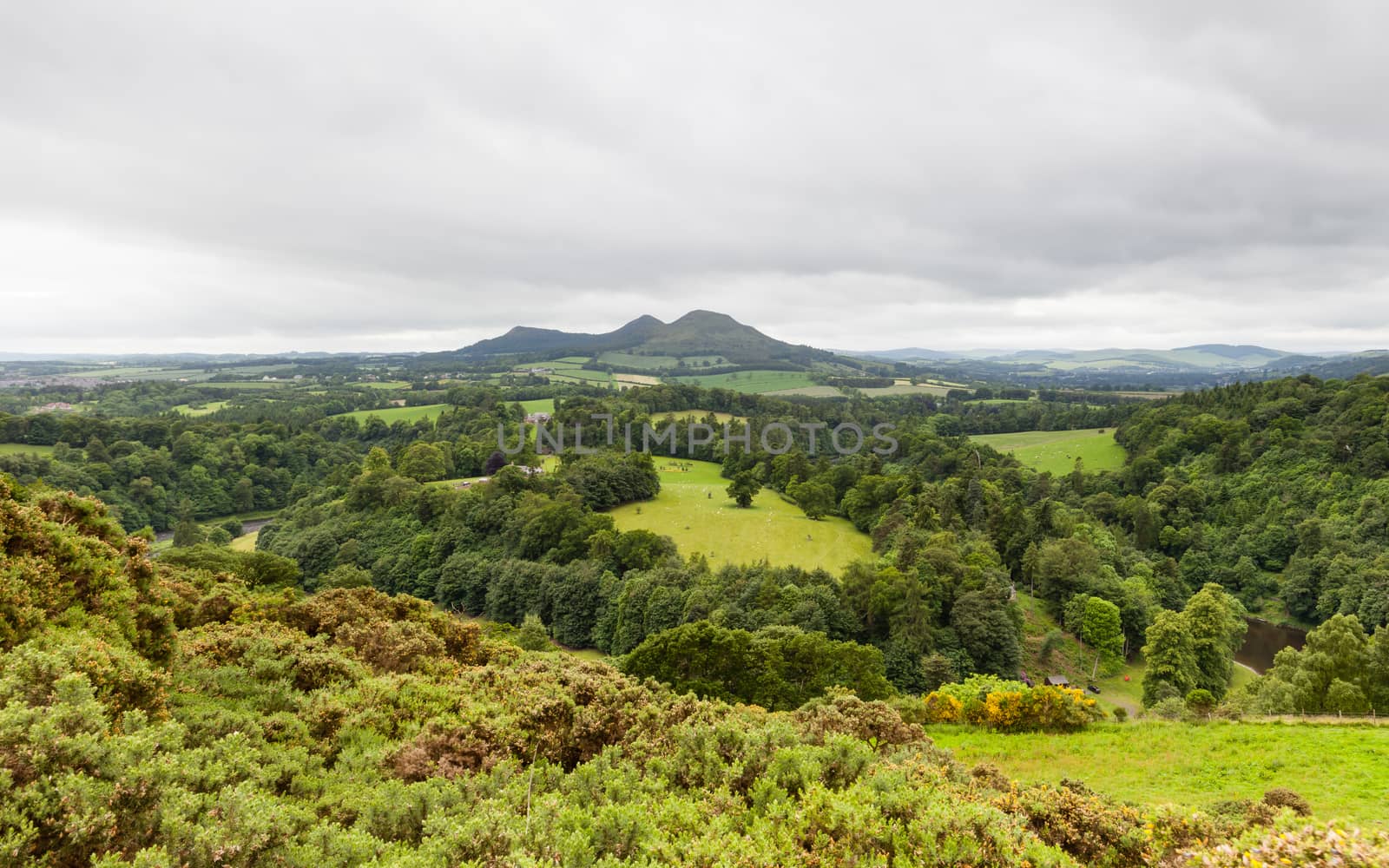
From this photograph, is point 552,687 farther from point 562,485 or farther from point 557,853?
point 562,485

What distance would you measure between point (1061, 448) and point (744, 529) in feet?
222

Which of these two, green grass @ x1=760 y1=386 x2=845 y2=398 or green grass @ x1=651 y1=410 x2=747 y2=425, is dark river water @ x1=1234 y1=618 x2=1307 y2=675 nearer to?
green grass @ x1=651 y1=410 x2=747 y2=425

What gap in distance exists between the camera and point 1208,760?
14617 millimetres

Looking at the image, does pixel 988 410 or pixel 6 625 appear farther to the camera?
pixel 988 410

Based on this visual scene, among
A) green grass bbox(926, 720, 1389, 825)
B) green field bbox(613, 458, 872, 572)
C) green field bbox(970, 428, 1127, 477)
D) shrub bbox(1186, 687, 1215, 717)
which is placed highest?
green grass bbox(926, 720, 1389, 825)

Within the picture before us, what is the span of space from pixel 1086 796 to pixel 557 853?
8.87 meters

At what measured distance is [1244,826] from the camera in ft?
27.3

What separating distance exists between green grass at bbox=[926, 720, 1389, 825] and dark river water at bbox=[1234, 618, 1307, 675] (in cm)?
2984

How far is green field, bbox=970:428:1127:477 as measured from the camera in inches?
3088

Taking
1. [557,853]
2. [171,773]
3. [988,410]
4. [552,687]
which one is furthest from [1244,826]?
[988,410]

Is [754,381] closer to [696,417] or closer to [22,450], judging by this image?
[696,417]

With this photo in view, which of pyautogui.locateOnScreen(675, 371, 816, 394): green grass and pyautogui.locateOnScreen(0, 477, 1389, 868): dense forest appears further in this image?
pyautogui.locateOnScreen(675, 371, 816, 394): green grass

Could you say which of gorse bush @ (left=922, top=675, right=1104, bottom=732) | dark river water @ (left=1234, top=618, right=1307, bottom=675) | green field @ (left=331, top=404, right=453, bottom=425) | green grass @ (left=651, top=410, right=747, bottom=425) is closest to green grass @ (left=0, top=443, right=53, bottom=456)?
green field @ (left=331, top=404, right=453, bottom=425)

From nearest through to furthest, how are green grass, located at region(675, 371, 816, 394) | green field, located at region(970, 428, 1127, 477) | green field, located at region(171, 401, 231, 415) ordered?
green field, located at region(970, 428, 1127, 477) < green field, located at region(171, 401, 231, 415) < green grass, located at region(675, 371, 816, 394)
